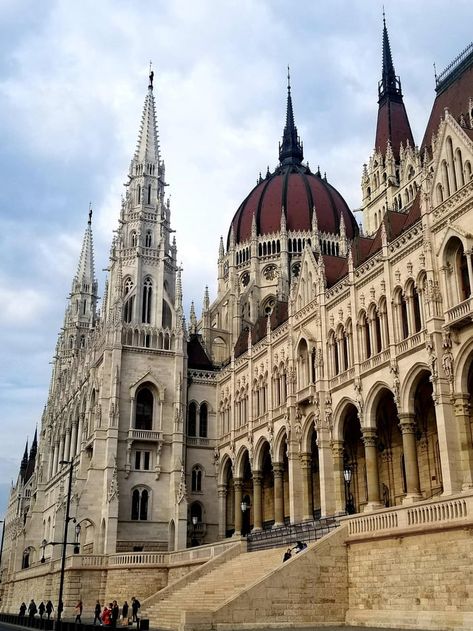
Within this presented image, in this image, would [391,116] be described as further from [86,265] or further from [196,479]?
[86,265]

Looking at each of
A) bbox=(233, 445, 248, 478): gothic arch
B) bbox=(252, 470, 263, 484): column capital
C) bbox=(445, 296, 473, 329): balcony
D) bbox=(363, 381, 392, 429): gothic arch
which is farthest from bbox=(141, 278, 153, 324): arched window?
bbox=(445, 296, 473, 329): balcony

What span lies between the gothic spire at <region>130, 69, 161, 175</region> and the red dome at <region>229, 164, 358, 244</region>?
13724mm

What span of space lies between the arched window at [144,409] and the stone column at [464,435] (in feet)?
95.7

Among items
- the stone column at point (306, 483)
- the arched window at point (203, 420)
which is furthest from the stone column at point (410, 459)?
the arched window at point (203, 420)

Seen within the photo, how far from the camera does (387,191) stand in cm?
5572

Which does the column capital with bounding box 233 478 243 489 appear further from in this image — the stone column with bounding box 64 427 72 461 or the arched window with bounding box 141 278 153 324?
the stone column with bounding box 64 427 72 461

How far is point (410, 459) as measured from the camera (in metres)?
32.6

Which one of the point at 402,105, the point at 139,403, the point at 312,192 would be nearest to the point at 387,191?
the point at 402,105

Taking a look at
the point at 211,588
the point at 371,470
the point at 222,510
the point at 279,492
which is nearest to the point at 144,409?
the point at 222,510

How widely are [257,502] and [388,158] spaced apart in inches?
Result: 1088

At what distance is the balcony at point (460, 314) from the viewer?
29.5 metres

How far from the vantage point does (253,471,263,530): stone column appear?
1928 inches

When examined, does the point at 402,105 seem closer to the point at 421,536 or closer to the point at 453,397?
the point at 453,397

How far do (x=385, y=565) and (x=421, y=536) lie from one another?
89.7 inches
